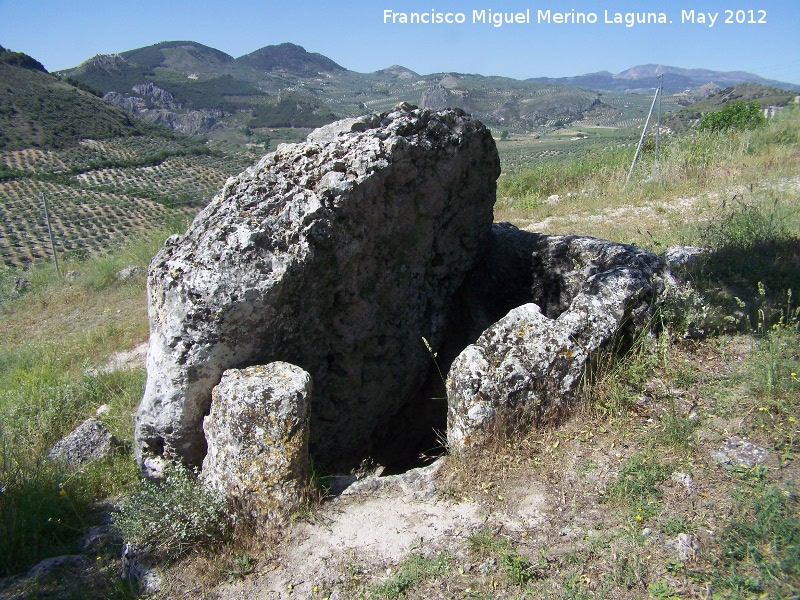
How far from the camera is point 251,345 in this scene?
348cm

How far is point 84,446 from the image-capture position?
14.1ft

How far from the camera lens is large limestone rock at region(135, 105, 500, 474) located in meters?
3.37

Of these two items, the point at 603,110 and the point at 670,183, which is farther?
the point at 603,110

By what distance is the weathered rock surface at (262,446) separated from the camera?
9.90 feet

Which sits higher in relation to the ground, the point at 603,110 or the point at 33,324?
the point at 603,110

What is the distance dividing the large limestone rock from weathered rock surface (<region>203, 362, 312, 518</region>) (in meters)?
0.43

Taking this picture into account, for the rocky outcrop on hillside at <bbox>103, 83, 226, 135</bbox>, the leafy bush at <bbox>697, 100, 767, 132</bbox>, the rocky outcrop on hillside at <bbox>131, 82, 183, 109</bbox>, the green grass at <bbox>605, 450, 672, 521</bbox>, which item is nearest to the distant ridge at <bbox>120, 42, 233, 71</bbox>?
the rocky outcrop on hillside at <bbox>131, 82, 183, 109</bbox>

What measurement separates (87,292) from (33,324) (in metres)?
1.07

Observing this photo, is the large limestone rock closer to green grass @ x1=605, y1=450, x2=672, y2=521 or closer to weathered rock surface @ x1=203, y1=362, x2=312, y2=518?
weathered rock surface @ x1=203, y1=362, x2=312, y2=518

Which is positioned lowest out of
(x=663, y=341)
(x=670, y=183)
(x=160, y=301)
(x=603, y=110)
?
(x=663, y=341)

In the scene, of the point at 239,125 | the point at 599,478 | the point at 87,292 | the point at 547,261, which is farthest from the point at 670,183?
the point at 239,125

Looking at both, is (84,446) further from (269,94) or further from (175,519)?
(269,94)

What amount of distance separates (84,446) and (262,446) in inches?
82.3

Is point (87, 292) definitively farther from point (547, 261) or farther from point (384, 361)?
point (547, 261)
